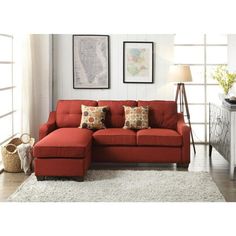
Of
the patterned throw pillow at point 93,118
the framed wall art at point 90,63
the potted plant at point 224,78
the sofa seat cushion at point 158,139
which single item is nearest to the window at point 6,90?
the patterned throw pillow at point 93,118

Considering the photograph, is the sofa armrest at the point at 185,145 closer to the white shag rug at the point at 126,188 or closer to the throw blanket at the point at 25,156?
the white shag rug at the point at 126,188

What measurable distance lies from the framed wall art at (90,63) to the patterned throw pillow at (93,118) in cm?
114

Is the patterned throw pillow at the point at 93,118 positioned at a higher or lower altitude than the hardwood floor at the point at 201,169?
higher

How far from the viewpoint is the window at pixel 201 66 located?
6.96m

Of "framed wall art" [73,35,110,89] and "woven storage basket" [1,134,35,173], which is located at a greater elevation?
"framed wall art" [73,35,110,89]

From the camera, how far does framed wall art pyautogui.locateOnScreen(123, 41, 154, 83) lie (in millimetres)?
6820

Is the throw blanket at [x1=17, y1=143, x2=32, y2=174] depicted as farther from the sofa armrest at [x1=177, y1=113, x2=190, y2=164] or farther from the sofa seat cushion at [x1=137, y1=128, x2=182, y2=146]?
the sofa armrest at [x1=177, y1=113, x2=190, y2=164]

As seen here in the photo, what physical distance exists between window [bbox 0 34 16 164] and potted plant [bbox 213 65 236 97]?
2.81 m

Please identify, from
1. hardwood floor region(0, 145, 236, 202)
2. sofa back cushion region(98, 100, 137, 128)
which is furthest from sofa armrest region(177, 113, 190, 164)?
sofa back cushion region(98, 100, 137, 128)

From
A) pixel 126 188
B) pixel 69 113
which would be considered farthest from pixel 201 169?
pixel 69 113
